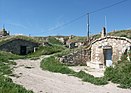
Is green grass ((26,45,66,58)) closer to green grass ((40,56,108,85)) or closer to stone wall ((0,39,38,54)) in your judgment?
stone wall ((0,39,38,54))

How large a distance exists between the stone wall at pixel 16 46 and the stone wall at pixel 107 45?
45.1ft

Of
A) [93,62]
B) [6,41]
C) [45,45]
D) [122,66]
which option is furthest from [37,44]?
[122,66]

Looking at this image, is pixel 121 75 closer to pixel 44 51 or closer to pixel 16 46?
pixel 44 51

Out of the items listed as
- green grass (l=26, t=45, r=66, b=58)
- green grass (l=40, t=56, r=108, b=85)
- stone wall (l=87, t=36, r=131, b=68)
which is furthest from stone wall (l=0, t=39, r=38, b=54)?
green grass (l=40, t=56, r=108, b=85)

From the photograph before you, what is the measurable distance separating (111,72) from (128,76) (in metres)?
1.50

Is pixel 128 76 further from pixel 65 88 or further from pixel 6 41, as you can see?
pixel 6 41

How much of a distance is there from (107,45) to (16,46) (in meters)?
16.5

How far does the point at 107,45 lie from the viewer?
891 inches

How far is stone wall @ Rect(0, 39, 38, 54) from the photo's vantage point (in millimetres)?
34031

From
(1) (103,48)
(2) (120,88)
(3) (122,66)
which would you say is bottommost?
(2) (120,88)

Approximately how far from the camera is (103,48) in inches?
902

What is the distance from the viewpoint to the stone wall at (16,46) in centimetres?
3403

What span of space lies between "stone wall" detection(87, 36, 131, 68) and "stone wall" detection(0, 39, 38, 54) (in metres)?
13.7

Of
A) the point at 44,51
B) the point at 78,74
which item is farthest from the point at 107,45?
the point at 44,51
